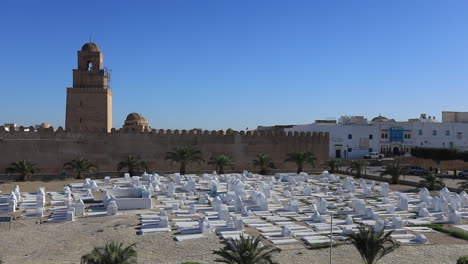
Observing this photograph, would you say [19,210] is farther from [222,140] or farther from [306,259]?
[222,140]

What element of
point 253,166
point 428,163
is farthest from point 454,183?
point 253,166

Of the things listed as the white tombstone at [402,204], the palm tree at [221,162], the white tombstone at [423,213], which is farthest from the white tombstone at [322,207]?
the palm tree at [221,162]

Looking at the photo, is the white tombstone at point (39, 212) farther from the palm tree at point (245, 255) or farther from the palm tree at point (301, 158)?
the palm tree at point (301, 158)

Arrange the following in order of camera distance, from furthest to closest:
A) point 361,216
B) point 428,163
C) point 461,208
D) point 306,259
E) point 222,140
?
point 428,163 → point 222,140 → point 461,208 → point 361,216 → point 306,259

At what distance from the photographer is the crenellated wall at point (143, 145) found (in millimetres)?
25453

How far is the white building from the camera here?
131 feet

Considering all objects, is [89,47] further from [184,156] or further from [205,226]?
[205,226]

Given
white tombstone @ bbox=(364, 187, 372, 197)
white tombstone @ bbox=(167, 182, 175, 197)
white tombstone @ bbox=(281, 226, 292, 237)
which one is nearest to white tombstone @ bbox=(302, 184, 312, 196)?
white tombstone @ bbox=(364, 187, 372, 197)

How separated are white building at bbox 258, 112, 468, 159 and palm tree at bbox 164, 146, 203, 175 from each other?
1707 centimetres

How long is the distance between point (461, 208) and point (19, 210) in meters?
14.9

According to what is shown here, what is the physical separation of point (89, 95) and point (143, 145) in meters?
6.80

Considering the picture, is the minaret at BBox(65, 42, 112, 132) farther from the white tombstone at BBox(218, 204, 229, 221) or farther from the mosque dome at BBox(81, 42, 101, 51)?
the white tombstone at BBox(218, 204, 229, 221)

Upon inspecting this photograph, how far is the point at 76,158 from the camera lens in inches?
1019

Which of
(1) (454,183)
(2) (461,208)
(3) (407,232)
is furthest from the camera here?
(1) (454,183)
